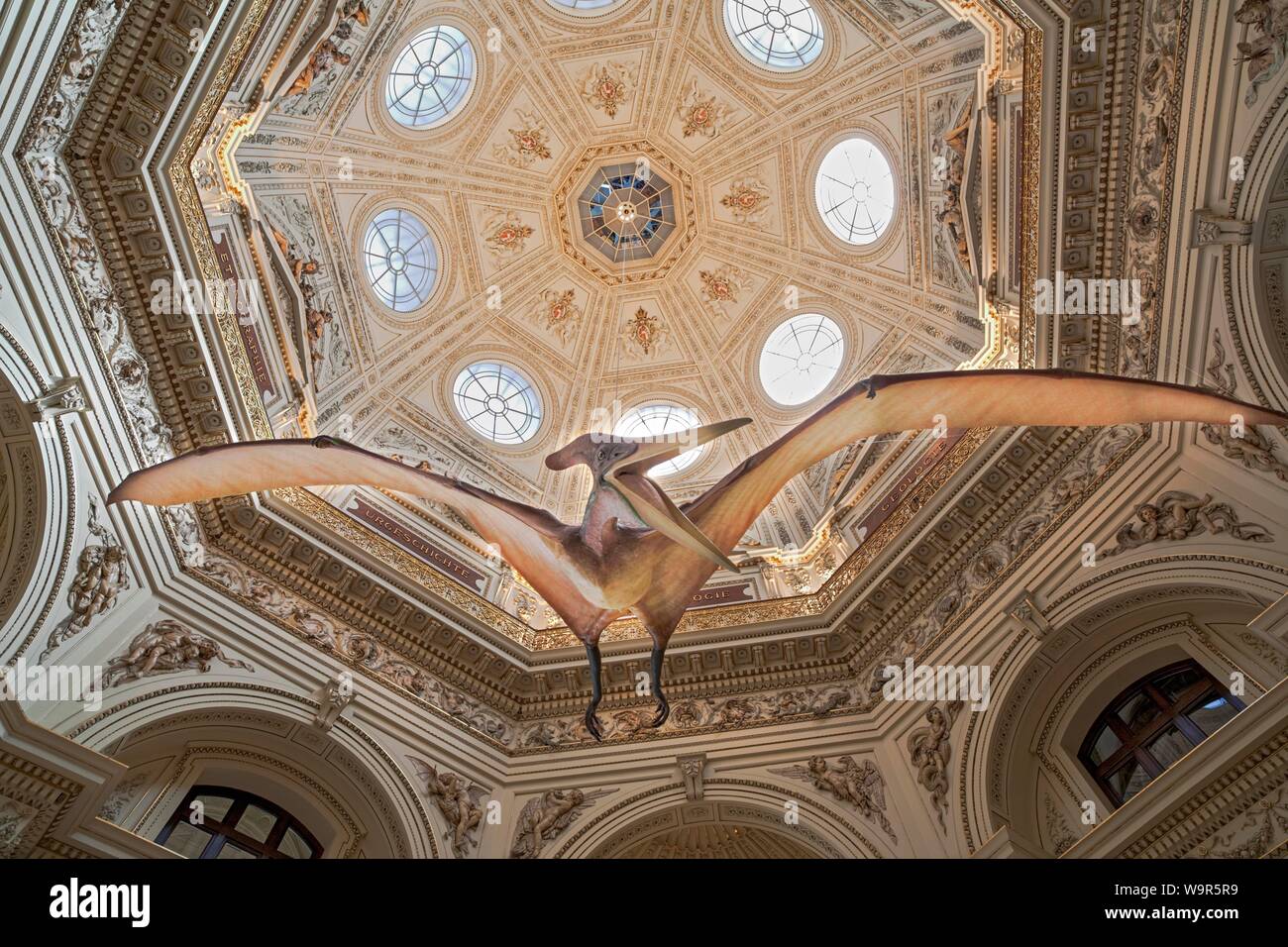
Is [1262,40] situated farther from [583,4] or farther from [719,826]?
[583,4]

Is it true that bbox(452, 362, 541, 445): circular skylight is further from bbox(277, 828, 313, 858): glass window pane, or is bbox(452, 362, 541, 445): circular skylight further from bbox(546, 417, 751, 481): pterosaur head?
bbox(546, 417, 751, 481): pterosaur head

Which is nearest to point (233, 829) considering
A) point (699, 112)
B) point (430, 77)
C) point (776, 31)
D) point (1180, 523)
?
point (1180, 523)

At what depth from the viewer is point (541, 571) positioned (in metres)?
7.75

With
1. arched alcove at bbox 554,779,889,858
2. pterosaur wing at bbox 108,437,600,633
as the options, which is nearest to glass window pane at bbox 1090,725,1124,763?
arched alcove at bbox 554,779,889,858

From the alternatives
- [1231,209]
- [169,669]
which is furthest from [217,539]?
[1231,209]

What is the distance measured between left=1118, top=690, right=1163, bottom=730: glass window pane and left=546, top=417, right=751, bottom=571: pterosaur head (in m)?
5.58

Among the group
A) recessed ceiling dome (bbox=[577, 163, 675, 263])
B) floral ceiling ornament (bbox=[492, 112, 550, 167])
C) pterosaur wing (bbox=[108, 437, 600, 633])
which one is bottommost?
pterosaur wing (bbox=[108, 437, 600, 633])

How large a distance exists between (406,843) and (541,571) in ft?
14.4

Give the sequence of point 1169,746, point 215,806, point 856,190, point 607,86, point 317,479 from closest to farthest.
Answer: point 317,479 < point 1169,746 < point 215,806 < point 856,190 < point 607,86

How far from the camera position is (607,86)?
1847 centimetres

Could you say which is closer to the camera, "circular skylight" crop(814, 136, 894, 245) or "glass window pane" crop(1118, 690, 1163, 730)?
"glass window pane" crop(1118, 690, 1163, 730)

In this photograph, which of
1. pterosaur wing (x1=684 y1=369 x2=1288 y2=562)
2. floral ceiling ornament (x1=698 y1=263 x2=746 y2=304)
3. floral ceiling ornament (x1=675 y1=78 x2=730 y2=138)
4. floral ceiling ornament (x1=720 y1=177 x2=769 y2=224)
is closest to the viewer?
pterosaur wing (x1=684 y1=369 x2=1288 y2=562)

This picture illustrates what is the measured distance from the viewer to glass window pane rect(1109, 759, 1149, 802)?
9.29 metres

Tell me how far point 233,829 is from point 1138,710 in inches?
386
